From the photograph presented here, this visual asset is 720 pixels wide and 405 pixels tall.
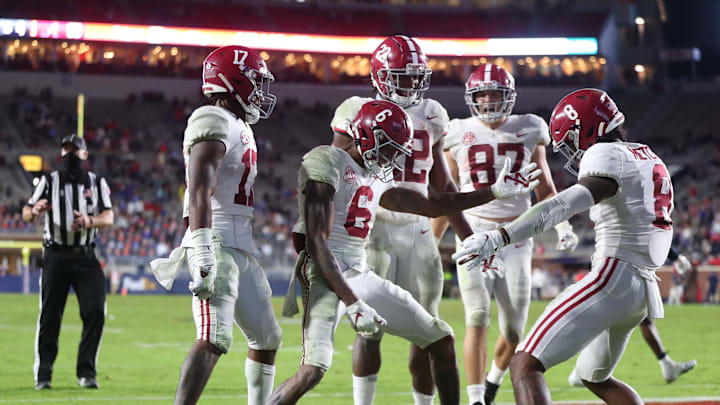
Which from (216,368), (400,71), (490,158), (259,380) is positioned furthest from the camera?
(216,368)

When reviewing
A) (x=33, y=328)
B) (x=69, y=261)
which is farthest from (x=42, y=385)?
(x=33, y=328)

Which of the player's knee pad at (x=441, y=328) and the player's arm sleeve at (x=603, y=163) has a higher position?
the player's arm sleeve at (x=603, y=163)

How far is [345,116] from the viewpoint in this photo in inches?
210

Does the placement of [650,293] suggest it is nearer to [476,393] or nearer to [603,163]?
[603,163]

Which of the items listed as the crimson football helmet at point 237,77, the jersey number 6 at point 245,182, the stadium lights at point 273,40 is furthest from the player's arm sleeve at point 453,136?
the stadium lights at point 273,40

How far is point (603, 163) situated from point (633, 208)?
0.29 metres

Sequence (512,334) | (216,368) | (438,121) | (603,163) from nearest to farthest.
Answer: (603,163), (438,121), (512,334), (216,368)

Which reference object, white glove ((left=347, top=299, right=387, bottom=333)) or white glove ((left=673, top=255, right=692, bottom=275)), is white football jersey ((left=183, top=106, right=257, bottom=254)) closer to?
white glove ((left=347, top=299, right=387, bottom=333))

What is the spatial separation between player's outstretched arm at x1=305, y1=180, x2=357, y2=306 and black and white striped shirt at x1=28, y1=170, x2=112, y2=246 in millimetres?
4177

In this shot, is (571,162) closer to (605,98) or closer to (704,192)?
(605,98)

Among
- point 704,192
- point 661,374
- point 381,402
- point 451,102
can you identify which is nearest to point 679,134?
point 704,192

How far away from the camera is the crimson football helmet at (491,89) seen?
7.03 meters

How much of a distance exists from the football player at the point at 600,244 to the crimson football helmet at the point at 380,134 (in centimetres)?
74

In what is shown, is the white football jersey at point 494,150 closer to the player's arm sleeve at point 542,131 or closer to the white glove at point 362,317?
the player's arm sleeve at point 542,131
